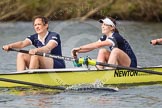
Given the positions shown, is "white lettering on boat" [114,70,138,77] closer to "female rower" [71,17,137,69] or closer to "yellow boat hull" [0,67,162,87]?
"yellow boat hull" [0,67,162,87]

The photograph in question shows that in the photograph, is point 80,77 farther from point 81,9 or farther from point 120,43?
point 81,9

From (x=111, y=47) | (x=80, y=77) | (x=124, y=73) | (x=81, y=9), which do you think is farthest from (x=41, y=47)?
(x=81, y=9)

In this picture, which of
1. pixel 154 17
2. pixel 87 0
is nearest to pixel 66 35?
pixel 87 0

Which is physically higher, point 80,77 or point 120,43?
point 120,43

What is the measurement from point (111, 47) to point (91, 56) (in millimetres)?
6721

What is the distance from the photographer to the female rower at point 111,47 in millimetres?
13047

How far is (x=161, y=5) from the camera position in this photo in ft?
114

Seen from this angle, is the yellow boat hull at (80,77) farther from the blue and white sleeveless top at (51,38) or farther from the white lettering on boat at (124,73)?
the blue and white sleeveless top at (51,38)

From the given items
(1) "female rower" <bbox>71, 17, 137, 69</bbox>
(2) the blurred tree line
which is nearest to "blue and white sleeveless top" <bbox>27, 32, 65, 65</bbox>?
Answer: (1) "female rower" <bbox>71, 17, 137, 69</bbox>

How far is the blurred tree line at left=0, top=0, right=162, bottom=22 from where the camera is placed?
31.8 meters

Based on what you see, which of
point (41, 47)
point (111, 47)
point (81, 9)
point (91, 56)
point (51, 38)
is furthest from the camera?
point (81, 9)

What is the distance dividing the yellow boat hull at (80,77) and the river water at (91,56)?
273 millimetres

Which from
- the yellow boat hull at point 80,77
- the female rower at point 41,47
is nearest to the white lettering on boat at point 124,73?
the yellow boat hull at point 80,77

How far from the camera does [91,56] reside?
1994 cm
